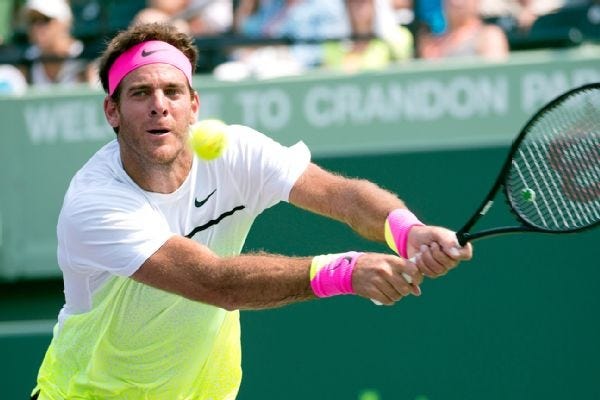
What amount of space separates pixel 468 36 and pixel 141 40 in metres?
3.36

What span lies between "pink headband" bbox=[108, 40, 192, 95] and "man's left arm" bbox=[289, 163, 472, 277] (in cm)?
59

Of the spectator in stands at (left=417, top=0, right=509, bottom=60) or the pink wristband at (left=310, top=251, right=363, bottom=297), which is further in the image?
the spectator in stands at (left=417, top=0, right=509, bottom=60)

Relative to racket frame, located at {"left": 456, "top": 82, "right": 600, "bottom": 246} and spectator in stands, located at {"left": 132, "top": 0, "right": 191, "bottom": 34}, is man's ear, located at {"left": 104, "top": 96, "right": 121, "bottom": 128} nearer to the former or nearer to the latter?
racket frame, located at {"left": 456, "top": 82, "right": 600, "bottom": 246}

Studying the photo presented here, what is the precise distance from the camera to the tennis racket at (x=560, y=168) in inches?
173

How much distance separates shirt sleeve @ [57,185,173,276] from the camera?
418cm

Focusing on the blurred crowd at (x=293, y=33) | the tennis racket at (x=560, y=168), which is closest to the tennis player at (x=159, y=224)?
the tennis racket at (x=560, y=168)

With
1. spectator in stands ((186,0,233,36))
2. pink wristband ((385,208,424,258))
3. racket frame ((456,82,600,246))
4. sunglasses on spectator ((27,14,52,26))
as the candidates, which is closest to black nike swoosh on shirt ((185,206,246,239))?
pink wristband ((385,208,424,258))

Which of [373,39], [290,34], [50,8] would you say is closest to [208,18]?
[290,34]

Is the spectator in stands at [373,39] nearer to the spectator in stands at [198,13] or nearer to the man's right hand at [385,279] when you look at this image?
the spectator in stands at [198,13]

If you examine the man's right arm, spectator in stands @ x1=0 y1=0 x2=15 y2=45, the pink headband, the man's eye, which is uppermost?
the pink headband

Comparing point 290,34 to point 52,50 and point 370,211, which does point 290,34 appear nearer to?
point 52,50

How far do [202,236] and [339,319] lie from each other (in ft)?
7.04

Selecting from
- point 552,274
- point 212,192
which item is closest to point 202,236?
point 212,192

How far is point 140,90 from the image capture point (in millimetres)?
4512
